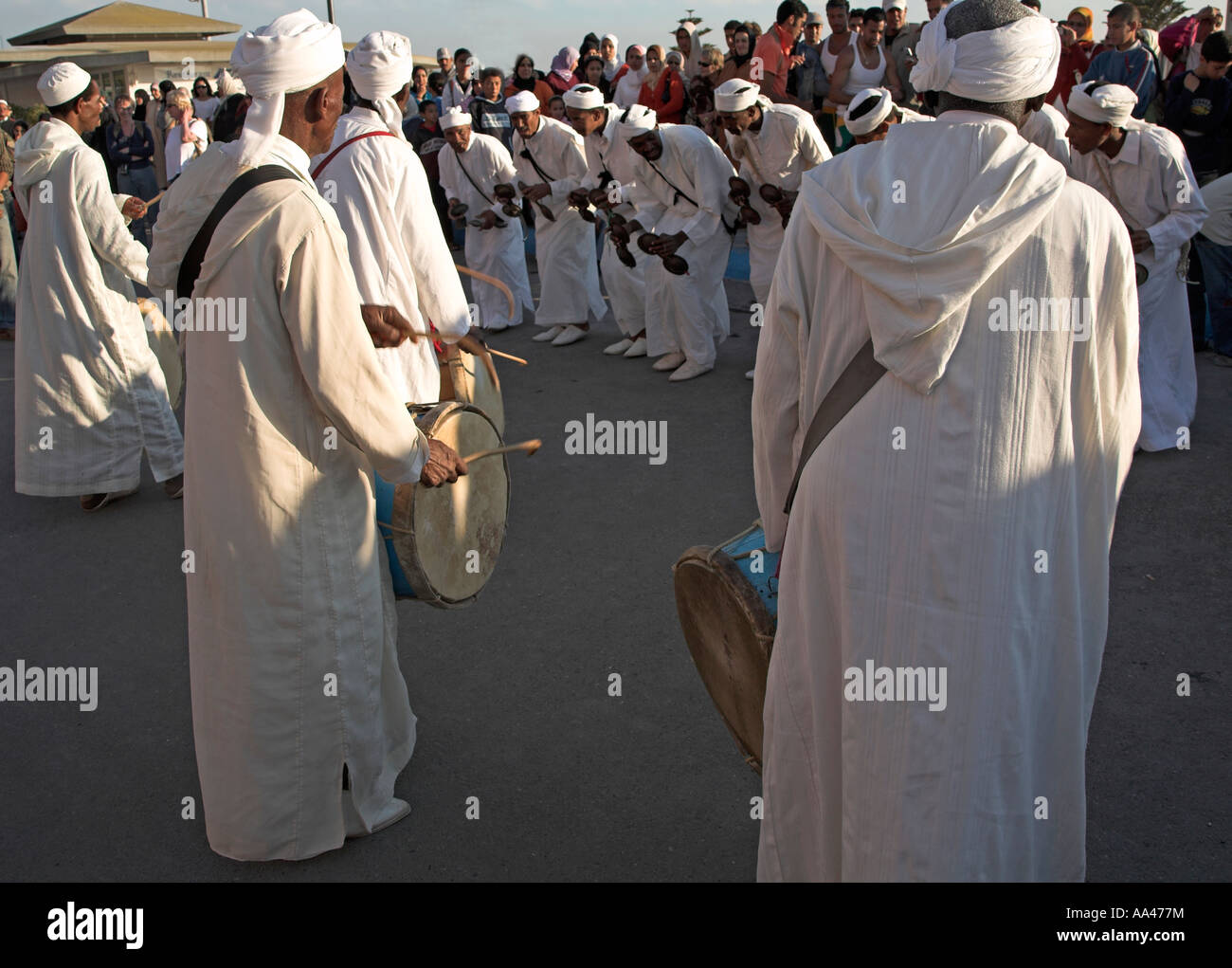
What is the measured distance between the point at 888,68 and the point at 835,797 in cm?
938

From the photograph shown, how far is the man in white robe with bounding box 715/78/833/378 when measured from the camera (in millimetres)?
7246

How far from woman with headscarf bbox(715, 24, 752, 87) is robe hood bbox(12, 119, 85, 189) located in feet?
20.4

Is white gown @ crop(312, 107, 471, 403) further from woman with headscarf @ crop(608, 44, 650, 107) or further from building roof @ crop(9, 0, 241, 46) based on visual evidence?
building roof @ crop(9, 0, 241, 46)

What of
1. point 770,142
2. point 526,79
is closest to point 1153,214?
point 770,142

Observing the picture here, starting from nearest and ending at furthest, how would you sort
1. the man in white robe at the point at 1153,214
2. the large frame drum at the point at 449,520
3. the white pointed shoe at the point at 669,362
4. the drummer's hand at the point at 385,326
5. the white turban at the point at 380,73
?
1. the large frame drum at the point at 449,520
2. the drummer's hand at the point at 385,326
3. the white turban at the point at 380,73
4. the man in white robe at the point at 1153,214
5. the white pointed shoe at the point at 669,362

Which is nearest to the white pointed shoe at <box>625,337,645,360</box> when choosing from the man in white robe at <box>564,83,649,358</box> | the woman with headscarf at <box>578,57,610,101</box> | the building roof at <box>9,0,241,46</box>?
the man in white robe at <box>564,83,649,358</box>

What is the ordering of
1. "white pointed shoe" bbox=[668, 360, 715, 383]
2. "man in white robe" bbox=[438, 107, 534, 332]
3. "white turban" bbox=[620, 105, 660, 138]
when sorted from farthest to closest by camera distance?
"man in white robe" bbox=[438, 107, 534, 332]
"white pointed shoe" bbox=[668, 360, 715, 383]
"white turban" bbox=[620, 105, 660, 138]

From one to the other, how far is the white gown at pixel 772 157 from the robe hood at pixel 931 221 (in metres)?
5.18

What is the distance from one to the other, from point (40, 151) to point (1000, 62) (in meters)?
5.04

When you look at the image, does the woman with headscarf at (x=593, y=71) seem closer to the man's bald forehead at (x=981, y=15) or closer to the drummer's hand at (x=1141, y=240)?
the drummer's hand at (x=1141, y=240)

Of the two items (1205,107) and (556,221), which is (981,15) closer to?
(556,221)

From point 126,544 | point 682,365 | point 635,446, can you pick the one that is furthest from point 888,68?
point 126,544

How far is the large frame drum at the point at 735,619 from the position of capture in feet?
8.24

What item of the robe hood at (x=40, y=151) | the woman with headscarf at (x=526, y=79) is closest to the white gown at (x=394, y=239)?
the robe hood at (x=40, y=151)
